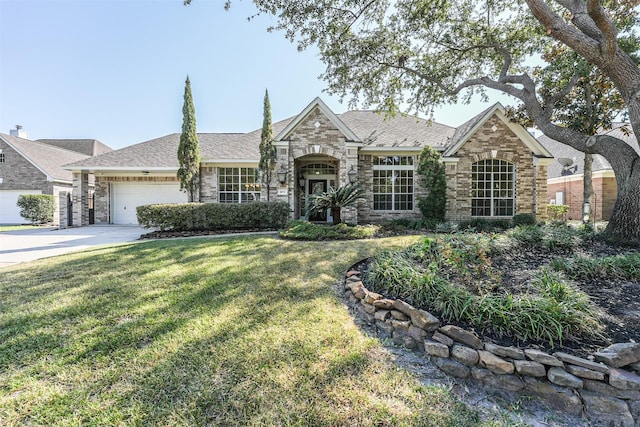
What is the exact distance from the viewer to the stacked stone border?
6.82 ft

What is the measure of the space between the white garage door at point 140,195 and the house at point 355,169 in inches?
2.2

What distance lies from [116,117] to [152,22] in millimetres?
10905

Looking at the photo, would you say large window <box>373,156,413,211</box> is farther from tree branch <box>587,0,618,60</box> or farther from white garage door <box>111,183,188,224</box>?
white garage door <box>111,183,188,224</box>

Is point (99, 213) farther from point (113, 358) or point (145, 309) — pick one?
point (113, 358)

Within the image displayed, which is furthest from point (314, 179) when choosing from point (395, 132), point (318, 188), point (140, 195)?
point (140, 195)

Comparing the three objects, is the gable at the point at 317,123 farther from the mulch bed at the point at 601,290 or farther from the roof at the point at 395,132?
the mulch bed at the point at 601,290

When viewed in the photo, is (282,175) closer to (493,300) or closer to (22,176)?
(493,300)

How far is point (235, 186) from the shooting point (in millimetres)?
14070

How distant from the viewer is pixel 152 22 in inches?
377

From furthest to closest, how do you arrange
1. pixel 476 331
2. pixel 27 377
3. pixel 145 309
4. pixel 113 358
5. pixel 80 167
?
pixel 80 167 → pixel 145 309 → pixel 476 331 → pixel 113 358 → pixel 27 377

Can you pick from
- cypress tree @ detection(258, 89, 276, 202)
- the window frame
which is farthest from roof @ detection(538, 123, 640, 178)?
cypress tree @ detection(258, 89, 276, 202)

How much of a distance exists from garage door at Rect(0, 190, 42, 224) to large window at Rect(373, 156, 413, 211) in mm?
22629

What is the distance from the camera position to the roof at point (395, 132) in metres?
13.1

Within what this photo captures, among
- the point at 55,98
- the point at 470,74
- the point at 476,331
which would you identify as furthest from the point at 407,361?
the point at 55,98
